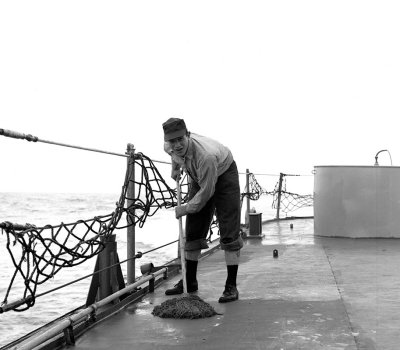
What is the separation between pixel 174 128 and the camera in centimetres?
372

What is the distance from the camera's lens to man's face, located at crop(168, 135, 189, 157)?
3.78m

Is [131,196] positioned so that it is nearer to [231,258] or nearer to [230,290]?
[231,258]

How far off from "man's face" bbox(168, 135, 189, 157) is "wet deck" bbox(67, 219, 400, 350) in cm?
105

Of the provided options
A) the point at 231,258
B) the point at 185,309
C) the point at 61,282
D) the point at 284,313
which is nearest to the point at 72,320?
the point at 185,309

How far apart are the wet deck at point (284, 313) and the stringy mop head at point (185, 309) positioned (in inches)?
2.1

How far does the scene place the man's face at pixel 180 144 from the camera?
3779 millimetres

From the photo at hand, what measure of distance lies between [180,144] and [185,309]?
106cm

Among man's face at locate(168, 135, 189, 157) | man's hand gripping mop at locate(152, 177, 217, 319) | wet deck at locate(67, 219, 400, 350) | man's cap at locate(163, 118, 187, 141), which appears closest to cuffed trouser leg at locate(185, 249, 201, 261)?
wet deck at locate(67, 219, 400, 350)

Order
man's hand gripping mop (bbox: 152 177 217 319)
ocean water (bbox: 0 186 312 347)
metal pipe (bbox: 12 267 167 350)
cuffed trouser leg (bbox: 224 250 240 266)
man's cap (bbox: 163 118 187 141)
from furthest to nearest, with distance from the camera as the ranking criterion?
ocean water (bbox: 0 186 312 347)
cuffed trouser leg (bbox: 224 250 240 266)
man's cap (bbox: 163 118 187 141)
man's hand gripping mop (bbox: 152 177 217 319)
metal pipe (bbox: 12 267 167 350)

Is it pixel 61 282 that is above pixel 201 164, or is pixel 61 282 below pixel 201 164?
below

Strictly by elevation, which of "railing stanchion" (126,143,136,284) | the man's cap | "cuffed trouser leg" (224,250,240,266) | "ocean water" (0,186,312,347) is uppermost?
the man's cap

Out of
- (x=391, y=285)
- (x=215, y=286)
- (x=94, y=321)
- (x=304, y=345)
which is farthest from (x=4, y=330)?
(x=304, y=345)

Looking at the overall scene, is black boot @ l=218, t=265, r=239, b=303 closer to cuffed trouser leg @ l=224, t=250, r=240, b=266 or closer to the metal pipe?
cuffed trouser leg @ l=224, t=250, r=240, b=266

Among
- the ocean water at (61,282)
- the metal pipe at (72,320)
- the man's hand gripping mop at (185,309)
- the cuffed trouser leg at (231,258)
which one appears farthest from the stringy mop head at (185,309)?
the ocean water at (61,282)
